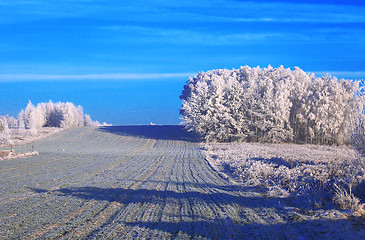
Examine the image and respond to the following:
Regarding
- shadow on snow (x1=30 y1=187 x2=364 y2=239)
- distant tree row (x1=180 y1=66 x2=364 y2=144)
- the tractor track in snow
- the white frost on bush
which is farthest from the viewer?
the white frost on bush

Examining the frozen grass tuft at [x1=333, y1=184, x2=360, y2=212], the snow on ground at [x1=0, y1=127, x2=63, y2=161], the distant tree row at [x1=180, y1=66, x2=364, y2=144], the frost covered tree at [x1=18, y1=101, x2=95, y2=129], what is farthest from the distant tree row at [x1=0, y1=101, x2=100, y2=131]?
the frozen grass tuft at [x1=333, y1=184, x2=360, y2=212]

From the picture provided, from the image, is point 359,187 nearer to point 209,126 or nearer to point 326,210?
point 326,210

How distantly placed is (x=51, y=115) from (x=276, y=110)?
62346mm

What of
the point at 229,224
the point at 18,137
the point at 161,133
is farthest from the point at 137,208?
the point at 161,133

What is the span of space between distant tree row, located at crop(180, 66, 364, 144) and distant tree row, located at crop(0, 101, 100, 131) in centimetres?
4332

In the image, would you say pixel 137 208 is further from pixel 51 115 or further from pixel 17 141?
pixel 51 115

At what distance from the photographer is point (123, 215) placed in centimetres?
934

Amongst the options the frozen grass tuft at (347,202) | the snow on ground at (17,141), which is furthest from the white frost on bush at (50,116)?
the frozen grass tuft at (347,202)

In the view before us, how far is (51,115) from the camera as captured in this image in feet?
263

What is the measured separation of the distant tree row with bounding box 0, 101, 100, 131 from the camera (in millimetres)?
74312

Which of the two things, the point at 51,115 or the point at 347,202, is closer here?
the point at 347,202

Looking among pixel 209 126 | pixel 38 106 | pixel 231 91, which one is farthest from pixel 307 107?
pixel 38 106

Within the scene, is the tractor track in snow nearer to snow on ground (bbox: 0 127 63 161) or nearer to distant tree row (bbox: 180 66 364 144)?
snow on ground (bbox: 0 127 63 161)

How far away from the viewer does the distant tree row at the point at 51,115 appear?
244ft
